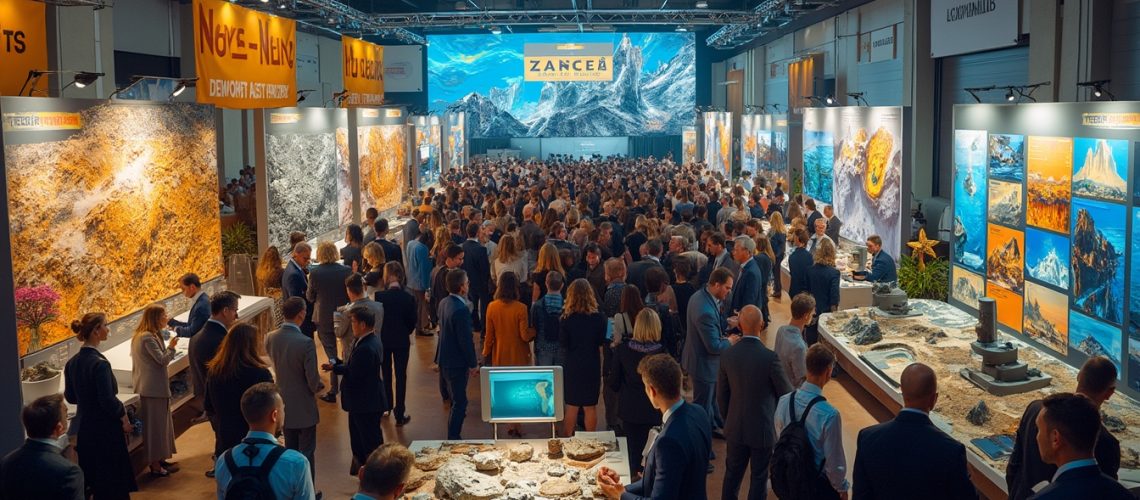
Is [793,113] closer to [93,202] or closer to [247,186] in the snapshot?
[247,186]

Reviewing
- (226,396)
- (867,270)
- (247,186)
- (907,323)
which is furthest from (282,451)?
(247,186)

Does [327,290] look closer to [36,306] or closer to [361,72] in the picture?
[36,306]

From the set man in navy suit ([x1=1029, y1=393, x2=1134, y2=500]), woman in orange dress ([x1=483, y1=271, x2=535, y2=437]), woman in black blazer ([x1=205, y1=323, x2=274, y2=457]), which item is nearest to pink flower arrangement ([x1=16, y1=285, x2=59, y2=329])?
woman in black blazer ([x1=205, y1=323, x2=274, y2=457])

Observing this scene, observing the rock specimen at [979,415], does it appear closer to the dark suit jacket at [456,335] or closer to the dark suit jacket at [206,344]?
the dark suit jacket at [456,335]

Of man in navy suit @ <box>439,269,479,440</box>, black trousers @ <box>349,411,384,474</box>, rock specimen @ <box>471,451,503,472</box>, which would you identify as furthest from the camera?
man in navy suit @ <box>439,269,479,440</box>

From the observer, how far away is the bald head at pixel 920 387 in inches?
171

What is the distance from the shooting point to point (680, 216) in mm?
13711

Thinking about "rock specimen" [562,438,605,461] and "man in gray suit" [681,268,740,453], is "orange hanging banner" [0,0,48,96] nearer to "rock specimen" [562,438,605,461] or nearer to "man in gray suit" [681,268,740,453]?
"rock specimen" [562,438,605,461]

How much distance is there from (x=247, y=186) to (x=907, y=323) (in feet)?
45.1

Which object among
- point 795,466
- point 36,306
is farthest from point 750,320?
point 36,306

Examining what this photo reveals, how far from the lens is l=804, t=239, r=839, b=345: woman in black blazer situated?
958 centimetres

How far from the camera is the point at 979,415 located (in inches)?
271

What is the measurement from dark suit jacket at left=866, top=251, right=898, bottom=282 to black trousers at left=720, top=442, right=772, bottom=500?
4.79 m

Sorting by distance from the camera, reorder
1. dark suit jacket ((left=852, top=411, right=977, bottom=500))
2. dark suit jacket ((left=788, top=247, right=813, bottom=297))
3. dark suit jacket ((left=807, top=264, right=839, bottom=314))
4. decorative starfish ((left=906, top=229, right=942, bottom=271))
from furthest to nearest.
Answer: decorative starfish ((left=906, top=229, right=942, bottom=271)) → dark suit jacket ((left=788, top=247, right=813, bottom=297)) → dark suit jacket ((left=807, top=264, right=839, bottom=314)) → dark suit jacket ((left=852, top=411, right=977, bottom=500))
